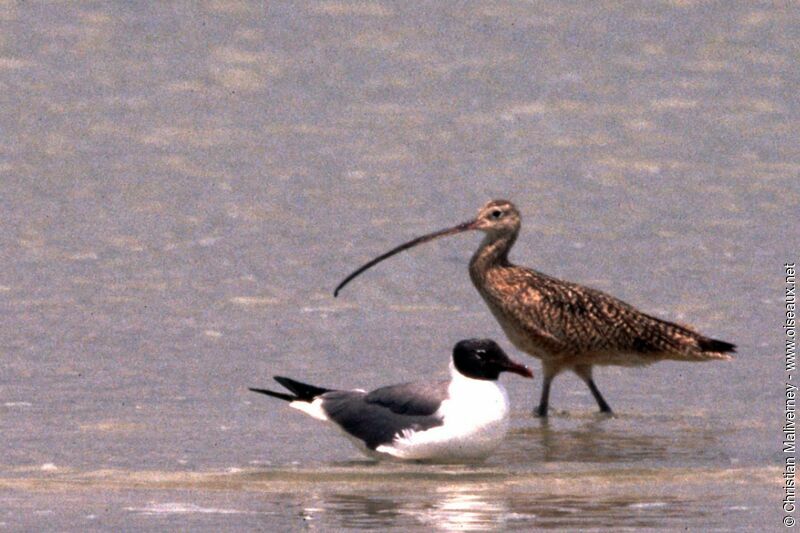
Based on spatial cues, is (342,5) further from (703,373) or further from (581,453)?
(581,453)

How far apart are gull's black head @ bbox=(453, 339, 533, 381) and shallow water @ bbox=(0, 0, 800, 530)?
57 centimetres

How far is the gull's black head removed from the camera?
12.0 m

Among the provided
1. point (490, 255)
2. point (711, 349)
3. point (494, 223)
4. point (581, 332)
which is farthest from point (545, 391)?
point (494, 223)

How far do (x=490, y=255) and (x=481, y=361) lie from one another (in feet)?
10.6

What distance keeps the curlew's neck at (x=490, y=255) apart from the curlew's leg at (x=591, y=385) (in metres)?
1.04

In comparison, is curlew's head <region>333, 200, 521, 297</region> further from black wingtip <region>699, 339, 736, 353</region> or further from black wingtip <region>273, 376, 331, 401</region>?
black wingtip <region>273, 376, 331, 401</region>

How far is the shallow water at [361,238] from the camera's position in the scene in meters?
11.2

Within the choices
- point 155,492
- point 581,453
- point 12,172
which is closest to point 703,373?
point 581,453

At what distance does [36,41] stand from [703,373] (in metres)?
11.7

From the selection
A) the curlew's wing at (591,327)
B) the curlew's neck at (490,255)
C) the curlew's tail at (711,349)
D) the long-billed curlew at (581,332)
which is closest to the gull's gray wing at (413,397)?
the long-billed curlew at (581,332)

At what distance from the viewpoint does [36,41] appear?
79.9 ft

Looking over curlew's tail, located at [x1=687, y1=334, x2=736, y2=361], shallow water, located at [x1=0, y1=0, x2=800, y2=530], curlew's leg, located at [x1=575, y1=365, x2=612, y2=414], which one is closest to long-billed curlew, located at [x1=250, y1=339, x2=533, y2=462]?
shallow water, located at [x1=0, y1=0, x2=800, y2=530]

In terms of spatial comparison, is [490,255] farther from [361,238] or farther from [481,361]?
[361,238]

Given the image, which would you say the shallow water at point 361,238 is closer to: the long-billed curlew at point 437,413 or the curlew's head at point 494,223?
the long-billed curlew at point 437,413
